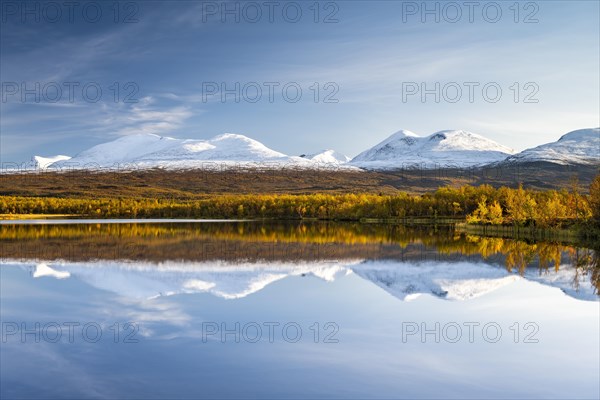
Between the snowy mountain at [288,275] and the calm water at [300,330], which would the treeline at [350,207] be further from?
the calm water at [300,330]

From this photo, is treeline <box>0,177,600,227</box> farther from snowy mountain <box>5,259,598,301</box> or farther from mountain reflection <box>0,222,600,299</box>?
snowy mountain <box>5,259,598,301</box>

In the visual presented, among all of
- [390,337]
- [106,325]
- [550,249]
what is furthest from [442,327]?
[550,249]

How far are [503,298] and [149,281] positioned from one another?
865 cm

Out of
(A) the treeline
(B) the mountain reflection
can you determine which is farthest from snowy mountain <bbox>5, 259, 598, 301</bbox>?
(A) the treeline

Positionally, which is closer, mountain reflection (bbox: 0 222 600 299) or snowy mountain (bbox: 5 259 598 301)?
snowy mountain (bbox: 5 259 598 301)

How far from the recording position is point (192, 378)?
746 centimetres

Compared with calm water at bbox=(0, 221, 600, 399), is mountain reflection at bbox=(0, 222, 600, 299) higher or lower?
higher

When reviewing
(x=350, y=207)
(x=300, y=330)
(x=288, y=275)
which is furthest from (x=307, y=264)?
(x=350, y=207)

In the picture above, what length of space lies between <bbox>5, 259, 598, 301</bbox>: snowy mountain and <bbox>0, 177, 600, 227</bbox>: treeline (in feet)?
62.6

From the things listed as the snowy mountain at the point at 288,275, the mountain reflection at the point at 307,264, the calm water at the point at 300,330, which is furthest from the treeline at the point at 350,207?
the calm water at the point at 300,330

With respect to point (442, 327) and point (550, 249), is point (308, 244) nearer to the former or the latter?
point (550, 249)

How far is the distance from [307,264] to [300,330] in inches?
433

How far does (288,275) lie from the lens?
18516 millimetres

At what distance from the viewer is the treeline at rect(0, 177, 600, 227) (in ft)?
148
